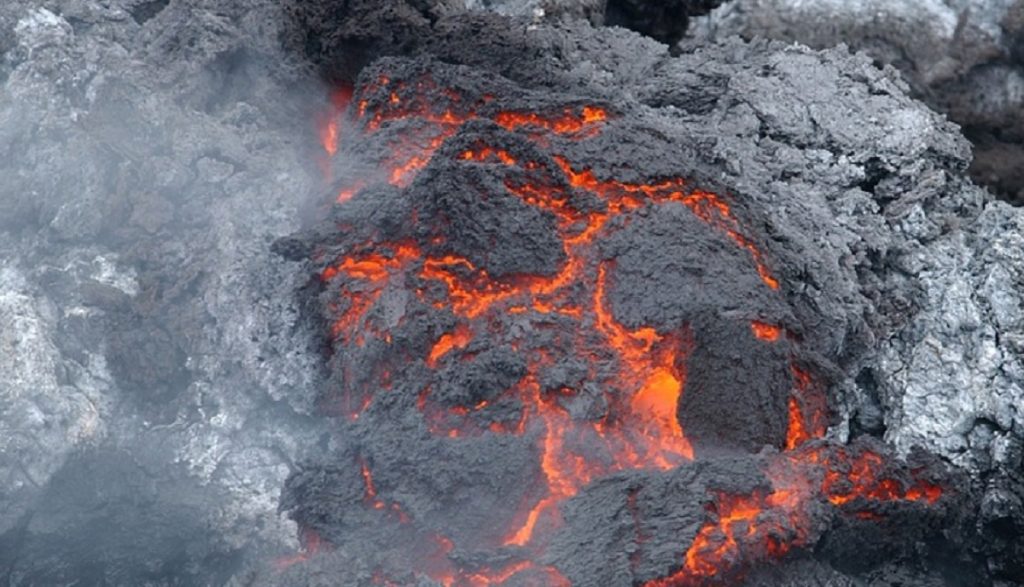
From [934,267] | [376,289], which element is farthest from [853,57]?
[376,289]

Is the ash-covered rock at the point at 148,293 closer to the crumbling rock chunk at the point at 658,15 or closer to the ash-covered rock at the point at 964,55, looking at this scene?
the crumbling rock chunk at the point at 658,15

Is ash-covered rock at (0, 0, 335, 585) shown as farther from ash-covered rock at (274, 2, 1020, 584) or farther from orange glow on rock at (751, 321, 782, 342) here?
orange glow on rock at (751, 321, 782, 342)

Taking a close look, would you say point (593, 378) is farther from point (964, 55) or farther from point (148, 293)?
point (964, 55)

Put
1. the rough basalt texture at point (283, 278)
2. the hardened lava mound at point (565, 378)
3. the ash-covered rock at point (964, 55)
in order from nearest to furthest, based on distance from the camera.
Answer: the hardened lava mound at point (565, 378)
the rough basalt texture at point (283, 278)
the ash-covered rock at point (964, 55)

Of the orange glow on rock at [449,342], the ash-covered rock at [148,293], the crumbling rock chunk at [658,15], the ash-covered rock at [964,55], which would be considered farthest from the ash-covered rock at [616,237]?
the ash-covered rock at [964,55]

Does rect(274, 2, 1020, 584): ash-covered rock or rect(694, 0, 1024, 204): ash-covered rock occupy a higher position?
rect(694, 0, 1024, 204): ash-covered rock

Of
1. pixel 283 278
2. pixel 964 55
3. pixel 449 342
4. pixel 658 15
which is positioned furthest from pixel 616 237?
pixel 964 55

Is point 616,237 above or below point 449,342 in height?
above

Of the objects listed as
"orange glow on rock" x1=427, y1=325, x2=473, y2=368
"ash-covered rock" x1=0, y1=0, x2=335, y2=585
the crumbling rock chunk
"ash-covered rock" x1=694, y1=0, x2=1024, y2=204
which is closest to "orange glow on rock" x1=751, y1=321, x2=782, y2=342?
"orange glow on rock" x1=427, y1=325, x2=473, y2=368
